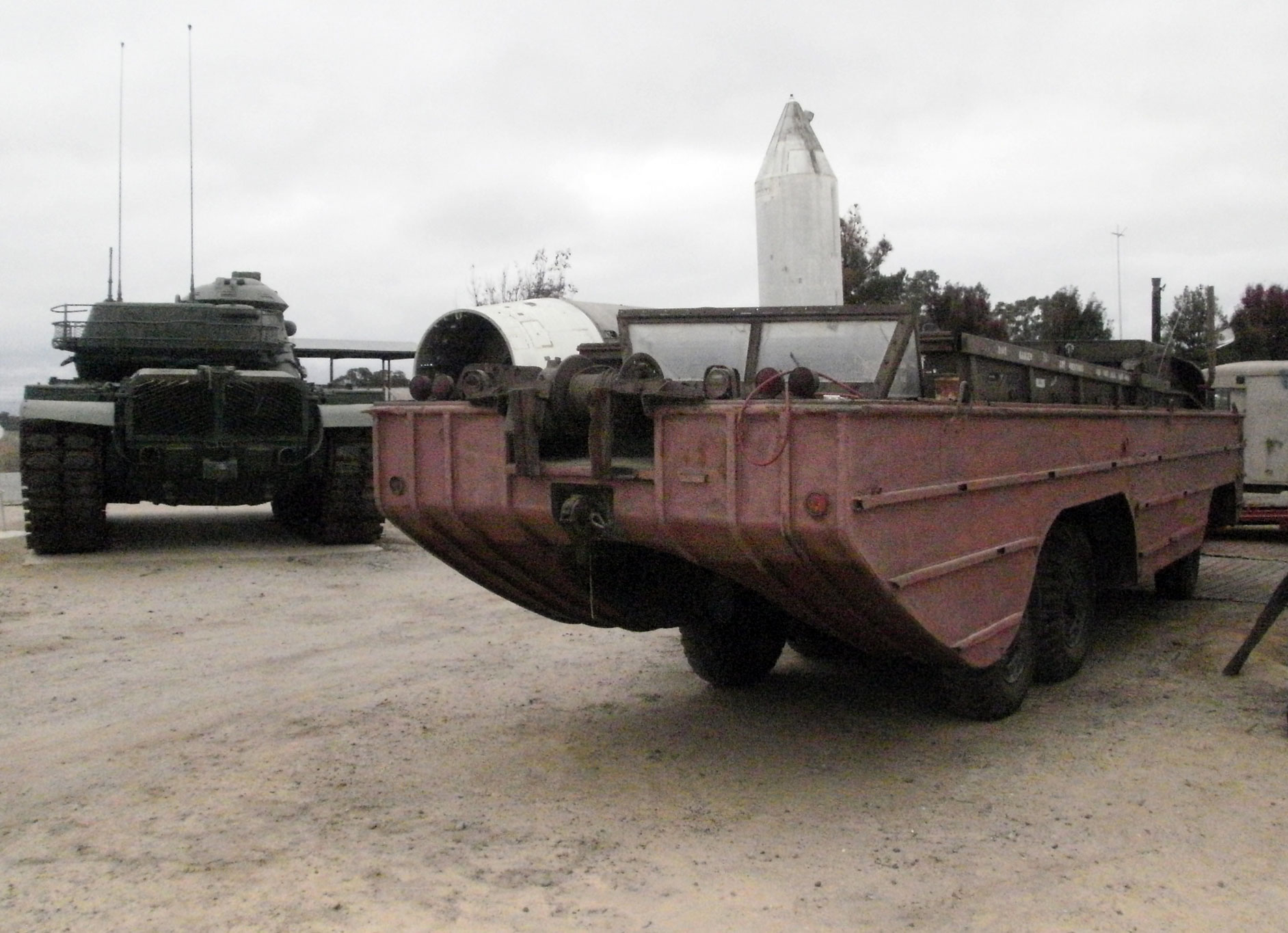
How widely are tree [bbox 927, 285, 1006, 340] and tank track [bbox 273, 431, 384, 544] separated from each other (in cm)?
693

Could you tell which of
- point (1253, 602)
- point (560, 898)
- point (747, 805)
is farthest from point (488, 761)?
point (1253, 602)

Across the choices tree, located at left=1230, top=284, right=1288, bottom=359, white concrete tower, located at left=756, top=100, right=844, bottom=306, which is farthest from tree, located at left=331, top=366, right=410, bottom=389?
tree, located at left=1230, top=284, right=1288, bottom=359

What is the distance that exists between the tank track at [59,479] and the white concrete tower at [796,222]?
6797mm

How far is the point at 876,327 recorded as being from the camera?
16.9 ft

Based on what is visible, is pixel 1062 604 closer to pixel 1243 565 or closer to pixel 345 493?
pixel 1243 565

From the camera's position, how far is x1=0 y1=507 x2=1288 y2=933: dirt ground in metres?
3.57

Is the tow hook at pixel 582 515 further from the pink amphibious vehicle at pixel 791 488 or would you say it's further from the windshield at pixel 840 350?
the windshield at pixel 840 350

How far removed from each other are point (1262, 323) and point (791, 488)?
31.1 meters

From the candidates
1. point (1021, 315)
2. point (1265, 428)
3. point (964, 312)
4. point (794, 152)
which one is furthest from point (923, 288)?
point (794, 152)

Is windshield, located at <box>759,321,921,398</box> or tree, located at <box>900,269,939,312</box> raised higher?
tree, located at <box>900,269,939,312</box>

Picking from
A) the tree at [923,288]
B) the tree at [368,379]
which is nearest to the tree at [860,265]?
the tree at [923,288]

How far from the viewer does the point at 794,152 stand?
7895 millimetres

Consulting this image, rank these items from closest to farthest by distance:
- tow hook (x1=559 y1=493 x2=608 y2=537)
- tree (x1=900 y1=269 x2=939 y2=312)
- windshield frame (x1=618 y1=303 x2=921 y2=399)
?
1. tow hook (x1=559 y1=493 x2=608 y2=537)
2. windshield frame (x1=618 y1=303 x2=921 y2=399)
3. tree (x1=900 y1=269 x2=939 y2=312)

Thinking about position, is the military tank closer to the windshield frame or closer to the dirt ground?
the dirt ground
